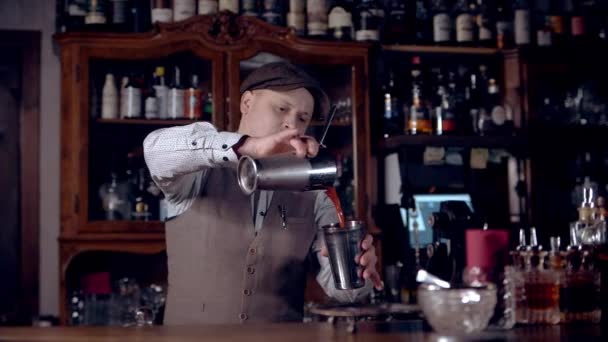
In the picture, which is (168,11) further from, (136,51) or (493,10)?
(493,10)

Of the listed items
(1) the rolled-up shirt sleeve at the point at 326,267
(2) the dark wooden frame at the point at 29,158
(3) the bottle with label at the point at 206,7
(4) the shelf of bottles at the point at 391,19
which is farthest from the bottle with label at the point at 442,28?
(2) the dark wooden frame at the point at 29,158

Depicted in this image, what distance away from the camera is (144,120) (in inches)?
125

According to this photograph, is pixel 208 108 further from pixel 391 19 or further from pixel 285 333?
pixel 285 333

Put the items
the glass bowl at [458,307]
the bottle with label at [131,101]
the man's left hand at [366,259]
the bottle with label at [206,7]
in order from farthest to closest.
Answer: the bottle with label at [206,7] < the bottle with label at [131,101] < the man's left hand at [366,259] < the glass bowl at [458,307]

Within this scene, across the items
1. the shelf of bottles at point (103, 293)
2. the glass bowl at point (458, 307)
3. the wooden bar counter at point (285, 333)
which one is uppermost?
the glass bowl at point (458, 307)

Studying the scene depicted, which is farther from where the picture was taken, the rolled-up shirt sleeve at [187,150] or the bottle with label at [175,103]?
the bottle with label at [175,103]

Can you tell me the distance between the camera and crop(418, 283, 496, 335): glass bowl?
1379 mm

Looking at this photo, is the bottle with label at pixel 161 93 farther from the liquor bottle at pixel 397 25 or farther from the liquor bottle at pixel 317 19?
the liquor bottle at pixel 397 25

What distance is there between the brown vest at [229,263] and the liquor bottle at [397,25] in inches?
61.2

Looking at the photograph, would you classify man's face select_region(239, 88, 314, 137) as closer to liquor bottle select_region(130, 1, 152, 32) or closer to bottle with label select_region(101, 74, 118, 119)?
bottle with label select_region(101, 74, 118, 119)

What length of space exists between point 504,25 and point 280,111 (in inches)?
69.2

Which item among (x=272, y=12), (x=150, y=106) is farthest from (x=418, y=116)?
(x=150, y=106)

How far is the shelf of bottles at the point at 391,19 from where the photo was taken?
3.26 metres

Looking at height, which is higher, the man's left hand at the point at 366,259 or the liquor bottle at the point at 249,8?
the liquor bottle at the point at 249,8
